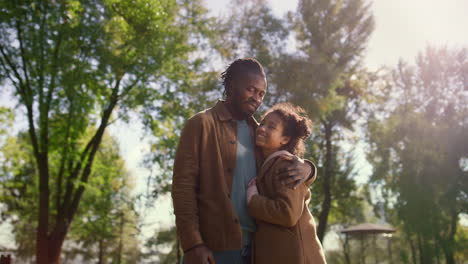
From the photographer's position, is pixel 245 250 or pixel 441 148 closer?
pixel 245 250

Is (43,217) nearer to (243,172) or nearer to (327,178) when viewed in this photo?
(327,178)

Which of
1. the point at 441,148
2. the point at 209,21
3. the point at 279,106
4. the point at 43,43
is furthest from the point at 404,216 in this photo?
the point at 279,106

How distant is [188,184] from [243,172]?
0.41 meters

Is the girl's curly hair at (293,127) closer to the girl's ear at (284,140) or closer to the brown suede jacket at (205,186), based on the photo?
the girl's ear at (284,140)

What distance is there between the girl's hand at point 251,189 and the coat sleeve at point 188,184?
12.7 inches

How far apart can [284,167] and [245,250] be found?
57 cm

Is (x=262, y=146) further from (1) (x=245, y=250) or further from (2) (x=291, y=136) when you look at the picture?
(1) (x=245, y=250)

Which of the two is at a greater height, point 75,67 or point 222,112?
point 75,67

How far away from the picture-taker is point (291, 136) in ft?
9.42

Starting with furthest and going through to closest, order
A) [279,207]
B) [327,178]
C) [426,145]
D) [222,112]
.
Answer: [426,145], [327,178], [222,112], [279,207]

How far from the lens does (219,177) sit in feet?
7.93

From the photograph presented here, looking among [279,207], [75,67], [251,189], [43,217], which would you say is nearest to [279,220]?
[279,207]

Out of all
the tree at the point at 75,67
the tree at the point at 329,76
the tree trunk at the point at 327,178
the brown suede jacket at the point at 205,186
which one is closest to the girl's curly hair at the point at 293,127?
the brown suede jacket at the point at 205,186

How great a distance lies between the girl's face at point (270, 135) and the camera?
8.91 ft
